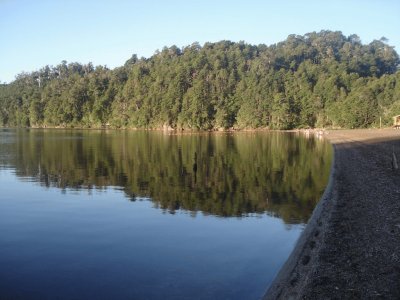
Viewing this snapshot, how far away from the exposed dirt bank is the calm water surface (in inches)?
46.5

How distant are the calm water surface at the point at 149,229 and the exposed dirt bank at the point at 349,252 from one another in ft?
3.87

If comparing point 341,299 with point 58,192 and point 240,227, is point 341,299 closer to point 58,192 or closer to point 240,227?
point 240,227

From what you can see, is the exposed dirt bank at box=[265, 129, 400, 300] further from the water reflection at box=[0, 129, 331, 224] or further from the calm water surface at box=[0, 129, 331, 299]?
the water reflection at box=[0, 129, 331, 224]

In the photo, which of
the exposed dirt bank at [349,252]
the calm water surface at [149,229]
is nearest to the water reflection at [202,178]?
the calm water surface at [149,229]

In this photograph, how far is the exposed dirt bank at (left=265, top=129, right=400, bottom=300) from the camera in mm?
12695

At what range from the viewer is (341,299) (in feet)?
39.1

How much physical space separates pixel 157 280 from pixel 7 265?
6429mm

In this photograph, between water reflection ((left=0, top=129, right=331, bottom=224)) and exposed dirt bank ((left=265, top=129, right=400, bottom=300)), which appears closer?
exposed dirt bank ((left=265, top=129, right=400, bottom=300))

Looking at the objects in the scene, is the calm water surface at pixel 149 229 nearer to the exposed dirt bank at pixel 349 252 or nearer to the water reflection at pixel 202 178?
the water reflection at pixel 202 178

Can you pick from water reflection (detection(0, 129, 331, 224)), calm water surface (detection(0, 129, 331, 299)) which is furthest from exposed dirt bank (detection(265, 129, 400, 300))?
Answer: water reflection (detection(0, 129, 331, 224))

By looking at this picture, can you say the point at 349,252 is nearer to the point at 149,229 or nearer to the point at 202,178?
the point at 149,229

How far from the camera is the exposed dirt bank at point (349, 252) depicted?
1270cm

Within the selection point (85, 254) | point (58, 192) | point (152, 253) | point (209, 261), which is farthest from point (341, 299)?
point (58, 192)

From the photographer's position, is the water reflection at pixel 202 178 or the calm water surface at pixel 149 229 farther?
the water reflection at pixel 202 178
